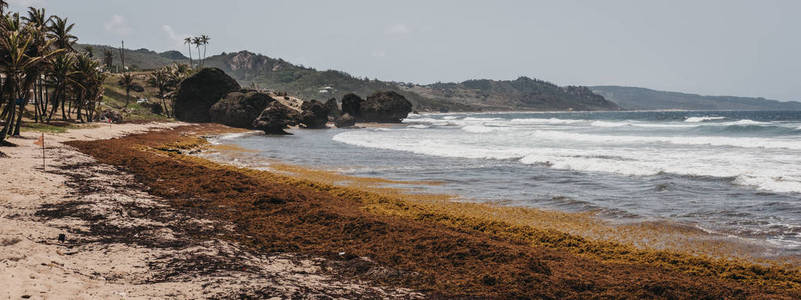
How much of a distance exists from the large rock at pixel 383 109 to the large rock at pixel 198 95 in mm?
30890

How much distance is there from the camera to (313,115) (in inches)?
2704

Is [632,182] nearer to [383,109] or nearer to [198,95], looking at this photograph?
[198,95]

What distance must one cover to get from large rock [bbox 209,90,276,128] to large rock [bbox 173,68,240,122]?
4208 millimetres

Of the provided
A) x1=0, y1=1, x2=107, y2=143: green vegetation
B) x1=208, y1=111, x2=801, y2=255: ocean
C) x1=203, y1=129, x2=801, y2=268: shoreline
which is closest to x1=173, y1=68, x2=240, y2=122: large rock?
x1=0, y1=1, x2=107, y2=143: green vegetation

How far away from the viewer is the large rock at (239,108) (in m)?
59.6

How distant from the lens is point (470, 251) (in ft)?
25.1

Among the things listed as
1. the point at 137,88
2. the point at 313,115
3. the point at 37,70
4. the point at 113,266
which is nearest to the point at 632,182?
the point at 113,266

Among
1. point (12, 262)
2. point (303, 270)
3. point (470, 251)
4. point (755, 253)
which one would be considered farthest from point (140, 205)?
point (755, 253)

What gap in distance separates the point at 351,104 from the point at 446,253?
83.6 meters

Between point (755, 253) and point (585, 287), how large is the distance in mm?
4096

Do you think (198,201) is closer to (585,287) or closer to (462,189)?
(462,189)

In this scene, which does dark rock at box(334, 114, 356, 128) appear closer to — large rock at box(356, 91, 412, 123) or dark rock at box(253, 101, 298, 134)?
large rock at box(356, 91, 412, 123)

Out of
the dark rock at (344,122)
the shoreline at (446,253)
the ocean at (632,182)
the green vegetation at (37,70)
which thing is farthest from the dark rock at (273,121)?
the shoreline at (446,253)

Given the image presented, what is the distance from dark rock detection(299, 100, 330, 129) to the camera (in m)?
68.2
